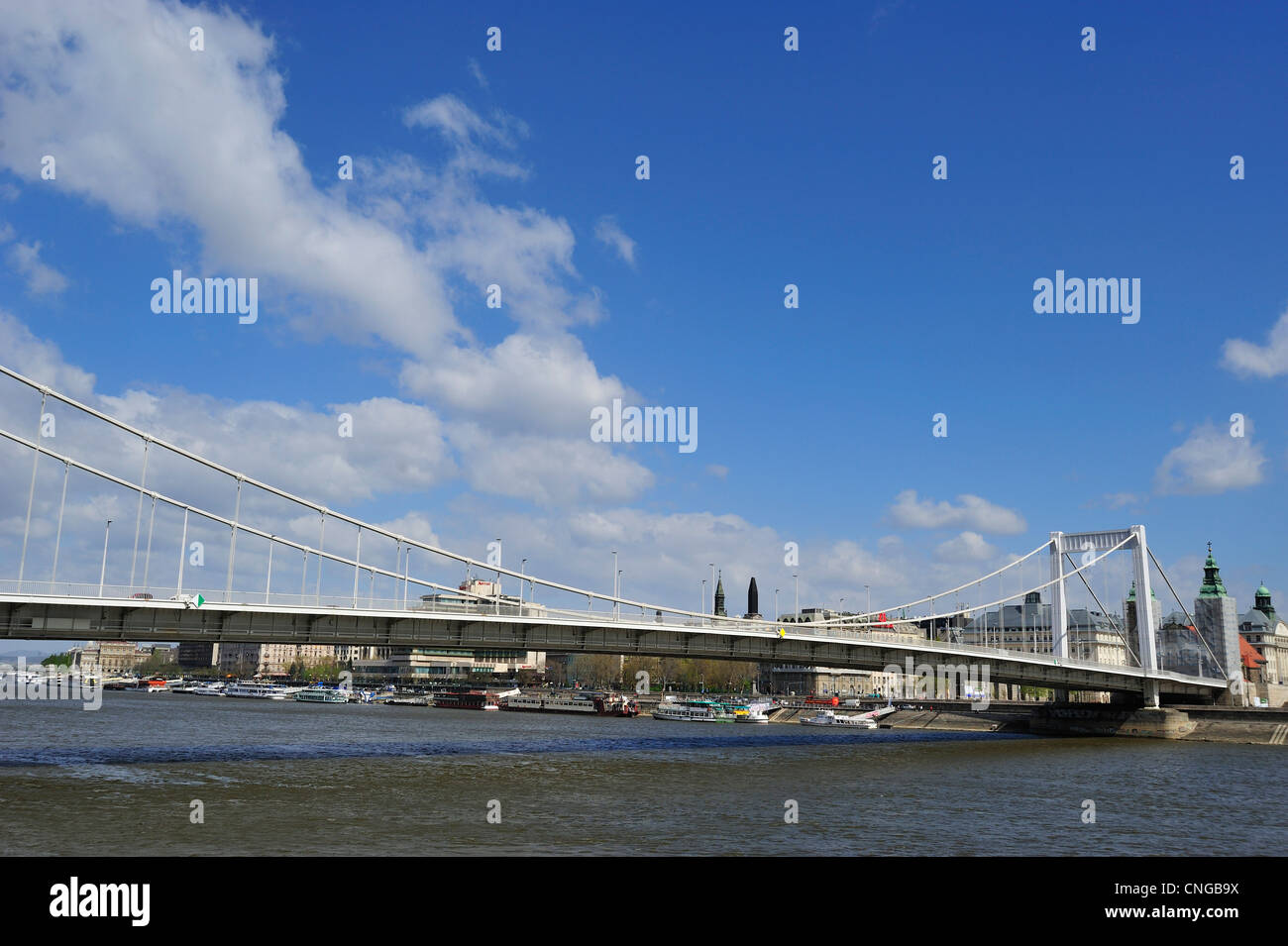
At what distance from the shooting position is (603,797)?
118 feet

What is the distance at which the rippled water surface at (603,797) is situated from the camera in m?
26.7

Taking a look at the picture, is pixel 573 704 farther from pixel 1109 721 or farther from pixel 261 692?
pixel 1109 721

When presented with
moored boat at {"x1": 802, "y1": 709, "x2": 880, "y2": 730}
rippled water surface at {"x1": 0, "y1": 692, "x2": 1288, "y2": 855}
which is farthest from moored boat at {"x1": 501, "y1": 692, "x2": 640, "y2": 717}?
rippled water surface at {"x1": 0, "y1": 692, "x2": 1288, "y2": 855}

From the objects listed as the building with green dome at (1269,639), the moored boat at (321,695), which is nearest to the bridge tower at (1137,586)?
the building with green dome at (1269,639)

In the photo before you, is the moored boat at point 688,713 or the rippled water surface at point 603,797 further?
the moored boat at point 688,713

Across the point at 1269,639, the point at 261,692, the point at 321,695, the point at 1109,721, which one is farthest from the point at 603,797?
the point at 1269,639

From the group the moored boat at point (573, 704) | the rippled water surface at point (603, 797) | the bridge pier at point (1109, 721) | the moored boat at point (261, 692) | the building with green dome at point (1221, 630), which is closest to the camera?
the rippled water surface at point (603, 797)

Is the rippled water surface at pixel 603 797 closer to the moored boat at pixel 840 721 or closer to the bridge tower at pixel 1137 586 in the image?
the bridge tower at pixel 1137 586

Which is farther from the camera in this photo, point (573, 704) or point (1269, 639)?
point (1269, 639)

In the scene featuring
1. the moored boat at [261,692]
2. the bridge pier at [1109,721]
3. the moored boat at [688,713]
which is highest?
the bridge pier at [1109,721]

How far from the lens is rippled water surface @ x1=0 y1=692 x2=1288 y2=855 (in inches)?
1051
